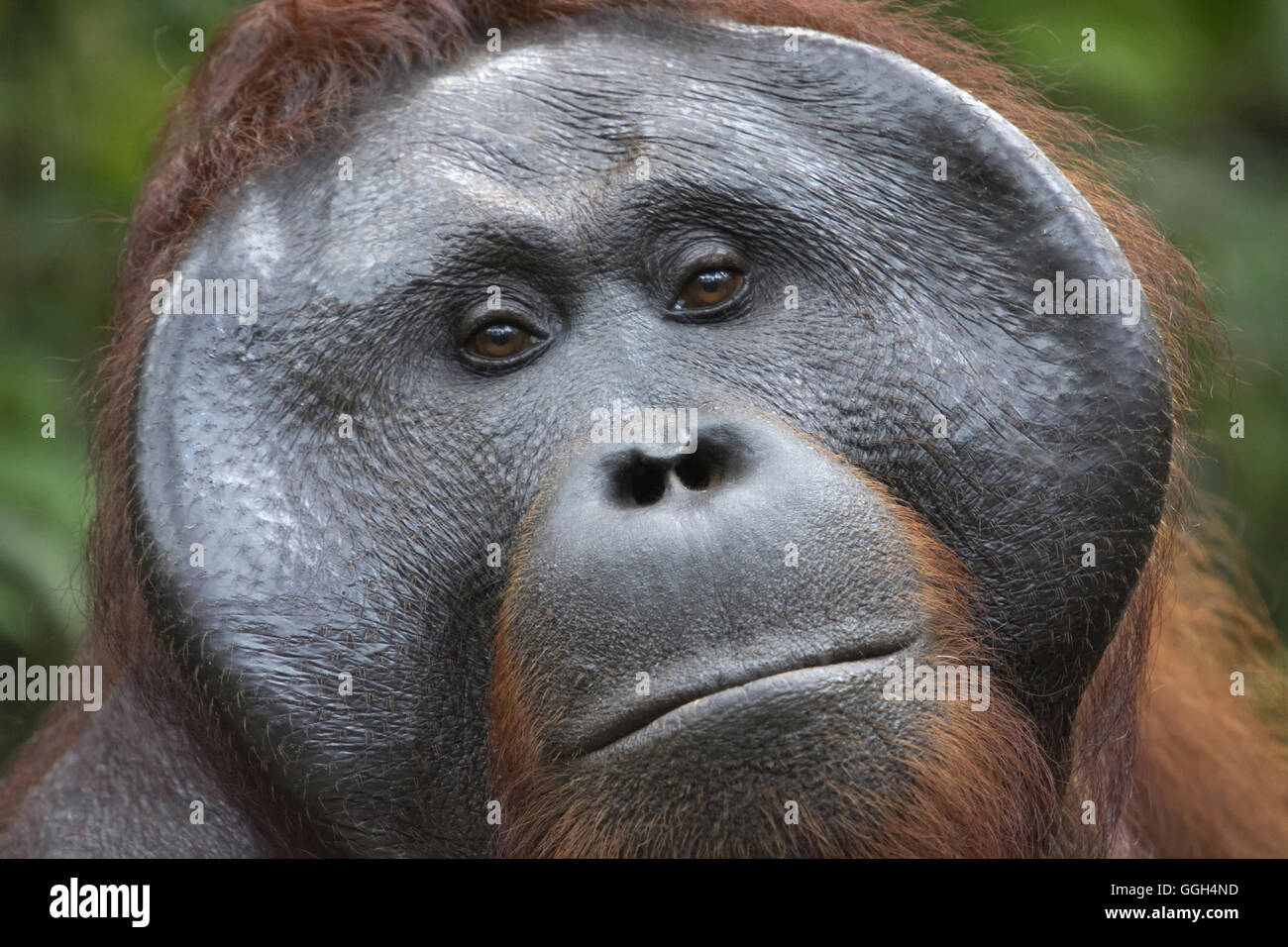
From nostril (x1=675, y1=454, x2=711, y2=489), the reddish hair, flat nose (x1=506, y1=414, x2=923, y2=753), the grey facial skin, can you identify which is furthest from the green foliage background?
nostril (x1=675, y1=454, x2=711, y2=489)

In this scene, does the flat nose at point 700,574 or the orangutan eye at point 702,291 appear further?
the orangutan eye at point 702,291

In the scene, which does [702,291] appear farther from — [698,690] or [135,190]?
[135,190]

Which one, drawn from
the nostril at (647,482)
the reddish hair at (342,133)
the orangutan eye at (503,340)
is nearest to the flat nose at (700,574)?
the nostril at (647,482)

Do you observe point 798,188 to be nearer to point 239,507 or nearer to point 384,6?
point 384,6

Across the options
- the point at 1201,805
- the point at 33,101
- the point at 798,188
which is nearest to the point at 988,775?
the point at 798,188

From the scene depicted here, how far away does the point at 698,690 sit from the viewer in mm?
1821

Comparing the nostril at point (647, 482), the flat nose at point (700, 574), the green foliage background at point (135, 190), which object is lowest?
the flat nose at point (700, 574)

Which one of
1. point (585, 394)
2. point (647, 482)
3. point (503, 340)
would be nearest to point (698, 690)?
point (647, 482)

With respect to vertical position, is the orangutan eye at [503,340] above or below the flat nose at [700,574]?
above

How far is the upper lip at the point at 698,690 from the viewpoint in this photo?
1.82 metres

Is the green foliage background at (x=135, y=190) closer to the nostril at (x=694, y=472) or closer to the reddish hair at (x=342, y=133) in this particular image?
the reddish hair at (x=342, y=133)

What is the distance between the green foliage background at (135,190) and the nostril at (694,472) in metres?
2.19

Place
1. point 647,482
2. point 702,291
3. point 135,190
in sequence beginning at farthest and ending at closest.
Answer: point 135,190
point 702,291
point 647,482

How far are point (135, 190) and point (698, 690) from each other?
3.17m
